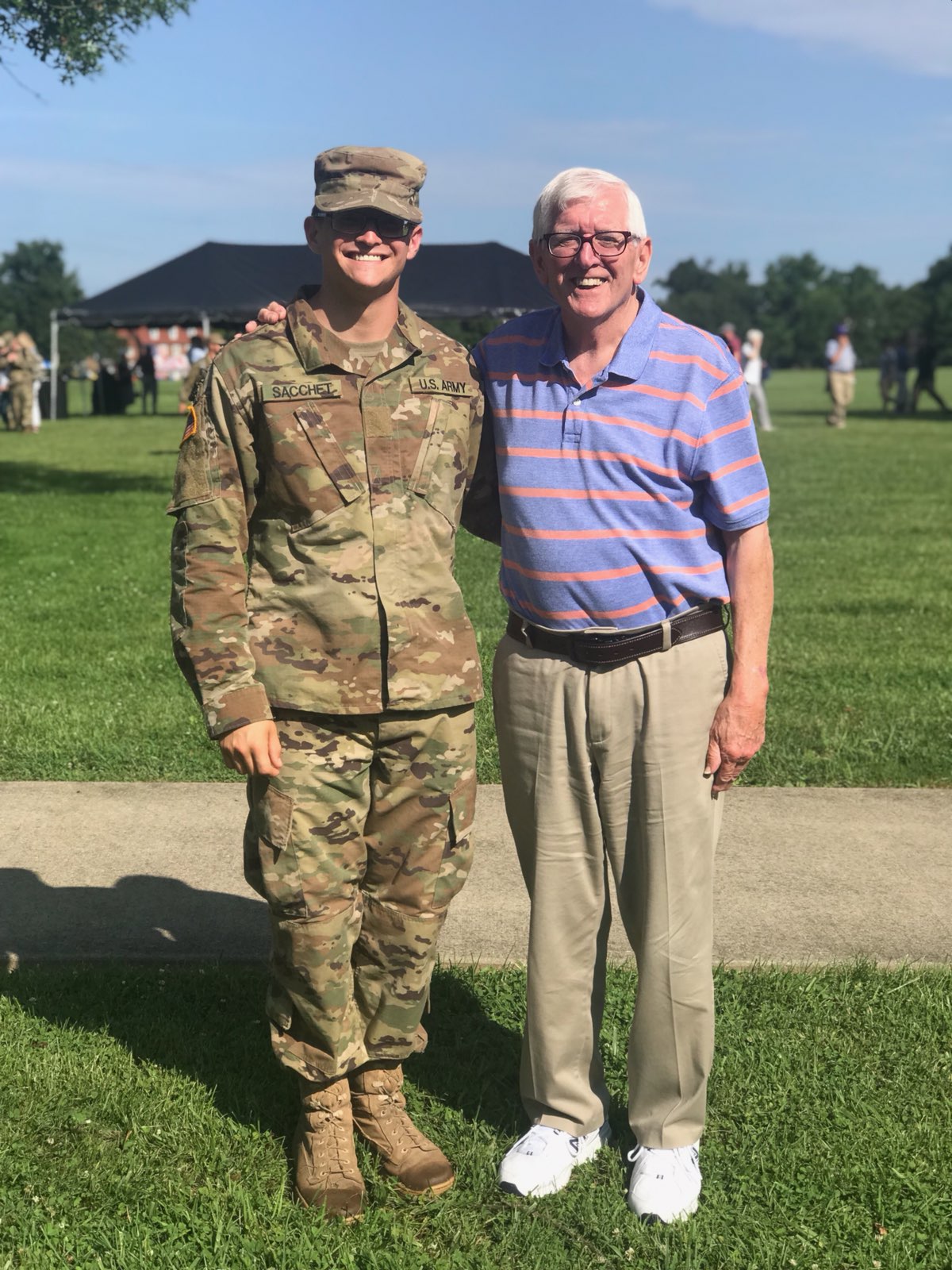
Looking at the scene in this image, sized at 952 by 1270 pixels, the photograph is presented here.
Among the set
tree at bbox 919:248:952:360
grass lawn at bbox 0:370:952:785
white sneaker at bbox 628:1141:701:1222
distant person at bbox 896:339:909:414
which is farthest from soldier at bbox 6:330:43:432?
tree at bbox 919:248:952:360

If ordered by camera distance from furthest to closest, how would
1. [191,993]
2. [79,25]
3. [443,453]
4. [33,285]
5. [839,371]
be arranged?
1. [33,285]
2. [839,371]
3. [79,25]
4. [191,993]
5. [443,453]

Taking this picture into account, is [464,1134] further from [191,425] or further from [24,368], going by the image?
[24,368]

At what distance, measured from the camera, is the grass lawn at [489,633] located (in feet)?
20.7

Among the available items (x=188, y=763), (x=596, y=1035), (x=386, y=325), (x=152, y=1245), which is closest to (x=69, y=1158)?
(x=152, y=1245)

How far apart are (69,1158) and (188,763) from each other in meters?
2.99

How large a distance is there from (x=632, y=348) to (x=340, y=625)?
0.83 metres

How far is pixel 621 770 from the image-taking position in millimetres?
3018

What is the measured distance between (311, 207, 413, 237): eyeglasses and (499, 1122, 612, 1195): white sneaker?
2.02m

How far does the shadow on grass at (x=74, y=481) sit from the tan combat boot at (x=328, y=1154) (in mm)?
14851

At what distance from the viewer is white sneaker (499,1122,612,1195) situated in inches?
124

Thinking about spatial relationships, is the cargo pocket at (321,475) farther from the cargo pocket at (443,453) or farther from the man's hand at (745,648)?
the man's hand at (745,648)

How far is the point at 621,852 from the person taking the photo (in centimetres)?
309

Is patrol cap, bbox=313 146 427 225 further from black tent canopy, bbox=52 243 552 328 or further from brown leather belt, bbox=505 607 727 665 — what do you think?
black tent canopy, bbox=52 243 552 328

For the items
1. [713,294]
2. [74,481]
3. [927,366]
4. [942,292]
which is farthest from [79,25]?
[713,294]
